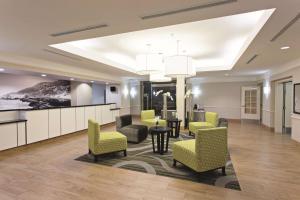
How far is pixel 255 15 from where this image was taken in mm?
3148

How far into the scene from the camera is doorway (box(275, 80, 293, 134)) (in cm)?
704

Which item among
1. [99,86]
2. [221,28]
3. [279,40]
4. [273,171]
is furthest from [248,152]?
[99,86]

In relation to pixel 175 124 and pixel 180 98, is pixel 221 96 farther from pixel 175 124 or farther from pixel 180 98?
pixel 175 124

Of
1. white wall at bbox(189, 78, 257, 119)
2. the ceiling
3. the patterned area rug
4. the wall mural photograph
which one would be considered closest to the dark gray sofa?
the patterned area rug

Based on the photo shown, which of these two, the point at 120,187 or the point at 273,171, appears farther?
the point at 273,171

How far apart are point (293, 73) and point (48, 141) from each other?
26.0ft

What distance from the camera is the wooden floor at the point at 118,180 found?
2.63 meters

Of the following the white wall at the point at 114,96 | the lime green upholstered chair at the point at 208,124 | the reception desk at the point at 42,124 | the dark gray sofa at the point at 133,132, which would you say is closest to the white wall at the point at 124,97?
the white wall at the point at 114,96

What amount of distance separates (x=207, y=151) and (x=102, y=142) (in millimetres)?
2220

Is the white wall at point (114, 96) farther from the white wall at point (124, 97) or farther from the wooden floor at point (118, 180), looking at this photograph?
the wooden floor at point (118, 180)

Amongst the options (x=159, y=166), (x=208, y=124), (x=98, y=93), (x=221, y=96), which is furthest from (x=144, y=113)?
(x=221, y=96)

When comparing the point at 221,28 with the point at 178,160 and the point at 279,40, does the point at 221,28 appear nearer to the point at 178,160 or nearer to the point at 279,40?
the point at 279,40

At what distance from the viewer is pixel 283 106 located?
7.06m

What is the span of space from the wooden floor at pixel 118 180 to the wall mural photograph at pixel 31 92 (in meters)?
3.34
